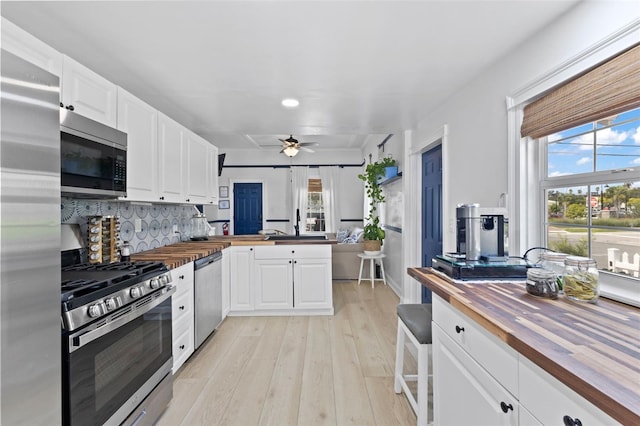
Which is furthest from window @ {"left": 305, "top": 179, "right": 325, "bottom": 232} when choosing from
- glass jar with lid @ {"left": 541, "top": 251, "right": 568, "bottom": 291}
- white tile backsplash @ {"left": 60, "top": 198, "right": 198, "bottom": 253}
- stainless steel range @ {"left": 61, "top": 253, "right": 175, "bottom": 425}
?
glass jar with lid @ {"left": 541, "top": 251, "right": 568, "bottom": 291}

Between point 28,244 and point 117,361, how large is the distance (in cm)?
94

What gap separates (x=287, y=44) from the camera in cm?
180

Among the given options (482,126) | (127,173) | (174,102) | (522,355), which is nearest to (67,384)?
(127,173)

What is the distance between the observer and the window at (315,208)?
7.37 m

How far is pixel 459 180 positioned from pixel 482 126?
513 millimetres

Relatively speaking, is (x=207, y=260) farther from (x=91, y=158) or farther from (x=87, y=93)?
(x=87, y=93)

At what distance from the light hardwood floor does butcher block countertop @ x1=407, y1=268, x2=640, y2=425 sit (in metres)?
1.12

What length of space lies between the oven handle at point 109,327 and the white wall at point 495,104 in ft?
7.46

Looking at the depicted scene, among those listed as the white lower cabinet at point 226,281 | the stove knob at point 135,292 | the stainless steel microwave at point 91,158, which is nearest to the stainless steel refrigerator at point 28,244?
the stove knob at point 135,292

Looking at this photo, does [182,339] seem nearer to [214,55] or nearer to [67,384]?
[67,384]

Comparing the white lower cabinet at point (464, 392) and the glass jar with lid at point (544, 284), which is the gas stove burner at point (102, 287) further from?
the glass jar with lid at point (544, 284)

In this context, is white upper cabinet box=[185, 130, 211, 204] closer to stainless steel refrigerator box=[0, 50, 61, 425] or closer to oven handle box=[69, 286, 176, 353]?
oven handle box=[69, 286, 176, 353]

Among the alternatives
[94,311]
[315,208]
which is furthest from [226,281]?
[315,208]

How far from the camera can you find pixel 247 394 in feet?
6.88
